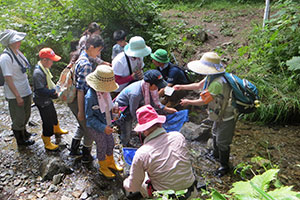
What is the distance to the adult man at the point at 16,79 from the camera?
368 centimetres

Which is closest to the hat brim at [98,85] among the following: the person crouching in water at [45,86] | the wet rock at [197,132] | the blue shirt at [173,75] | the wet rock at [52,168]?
the person crouching in water at [45,86]

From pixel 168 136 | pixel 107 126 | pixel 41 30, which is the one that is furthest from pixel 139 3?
pixel 168 136

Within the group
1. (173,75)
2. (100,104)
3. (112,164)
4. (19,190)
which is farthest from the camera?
(173,75)

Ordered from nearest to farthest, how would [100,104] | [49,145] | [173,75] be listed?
[100,104], [49,145], [173,75]

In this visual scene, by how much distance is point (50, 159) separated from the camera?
3764mm

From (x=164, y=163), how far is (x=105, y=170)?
5.74 ft

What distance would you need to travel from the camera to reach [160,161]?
7.25ft

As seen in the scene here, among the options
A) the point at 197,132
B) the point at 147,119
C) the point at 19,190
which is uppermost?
the point at 147,119

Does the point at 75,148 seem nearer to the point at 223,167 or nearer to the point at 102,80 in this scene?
the point at 102,80

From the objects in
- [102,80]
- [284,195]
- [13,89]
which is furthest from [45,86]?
[284,195]

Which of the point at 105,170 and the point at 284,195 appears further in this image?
the point at 105,170

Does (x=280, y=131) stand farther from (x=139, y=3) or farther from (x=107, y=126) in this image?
(x=139, y=3)

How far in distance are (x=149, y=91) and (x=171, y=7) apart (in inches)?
410

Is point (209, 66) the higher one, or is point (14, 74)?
point (209, 66)
